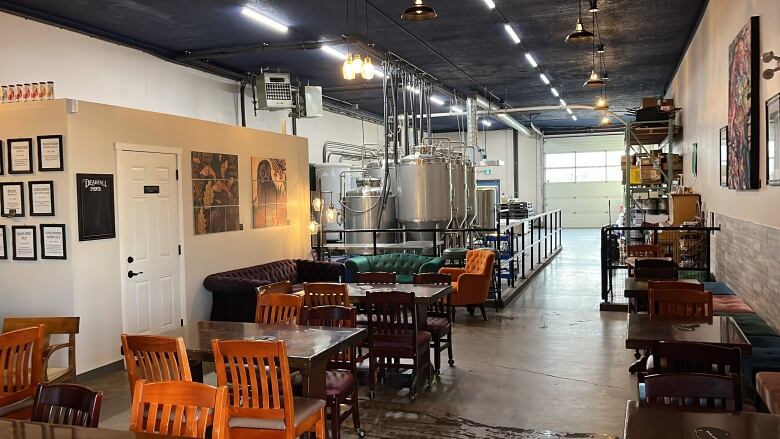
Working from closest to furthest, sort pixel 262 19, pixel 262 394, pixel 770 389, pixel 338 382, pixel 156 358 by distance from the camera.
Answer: pixel 770 389
pixel 262 394
pixel 156 358
pixel 338 382
pixel 262 19

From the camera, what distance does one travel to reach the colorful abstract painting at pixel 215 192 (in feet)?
26.0

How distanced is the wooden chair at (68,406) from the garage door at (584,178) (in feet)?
82.7

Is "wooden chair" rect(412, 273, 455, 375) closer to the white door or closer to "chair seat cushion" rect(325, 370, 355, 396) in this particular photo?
"chair seat cushion" rect(325, 370, 355, 396)

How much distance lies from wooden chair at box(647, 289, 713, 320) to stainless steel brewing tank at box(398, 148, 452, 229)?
6855 millimetres

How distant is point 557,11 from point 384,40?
9.38 feet

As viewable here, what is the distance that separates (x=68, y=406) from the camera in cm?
275

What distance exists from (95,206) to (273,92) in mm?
5892

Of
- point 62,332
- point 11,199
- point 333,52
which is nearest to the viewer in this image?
point 62,332

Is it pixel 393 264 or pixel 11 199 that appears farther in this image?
pixel 393 264

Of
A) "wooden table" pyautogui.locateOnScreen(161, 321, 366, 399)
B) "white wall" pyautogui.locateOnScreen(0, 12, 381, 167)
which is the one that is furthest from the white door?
"wooden table" pyautogui.locateOnScreen(161, 321, 366, 399)

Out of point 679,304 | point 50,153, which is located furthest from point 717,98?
point 50,153

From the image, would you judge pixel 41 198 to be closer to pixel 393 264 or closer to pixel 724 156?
pixel 393 264

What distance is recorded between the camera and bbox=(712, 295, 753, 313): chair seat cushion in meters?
5.93

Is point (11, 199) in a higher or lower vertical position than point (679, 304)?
higher
